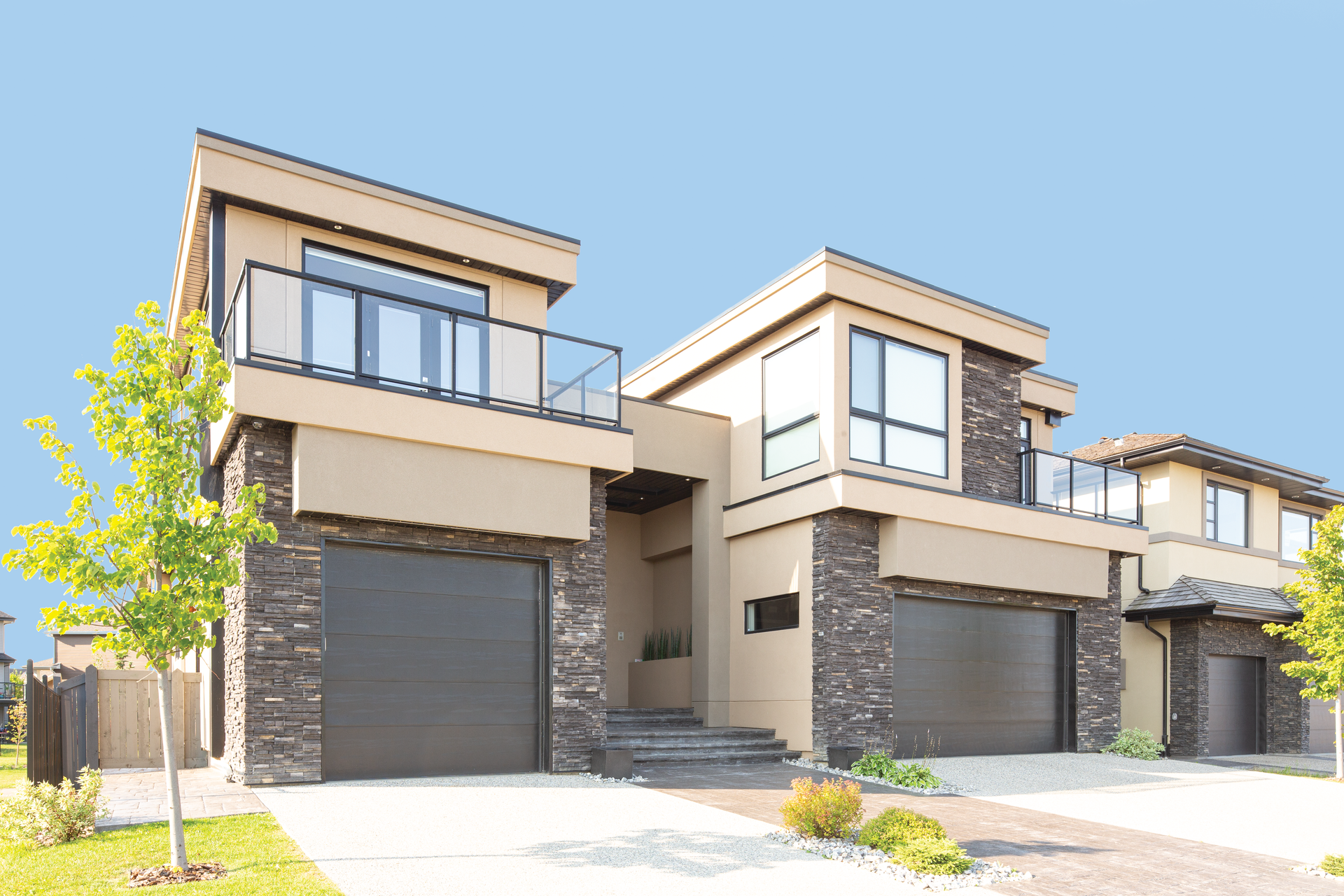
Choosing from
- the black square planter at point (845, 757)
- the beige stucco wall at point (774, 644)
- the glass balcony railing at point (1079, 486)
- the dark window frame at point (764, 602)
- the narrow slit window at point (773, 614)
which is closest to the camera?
the black square planter at point (845, 757)

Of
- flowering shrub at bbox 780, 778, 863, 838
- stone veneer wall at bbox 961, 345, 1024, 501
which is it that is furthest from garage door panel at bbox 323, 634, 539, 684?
stone veneer wall at bbox 961, 345, 1024, 501

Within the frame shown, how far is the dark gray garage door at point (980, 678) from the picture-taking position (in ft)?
46.9

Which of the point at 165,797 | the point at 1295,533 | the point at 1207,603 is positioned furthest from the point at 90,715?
the point at 1295,533

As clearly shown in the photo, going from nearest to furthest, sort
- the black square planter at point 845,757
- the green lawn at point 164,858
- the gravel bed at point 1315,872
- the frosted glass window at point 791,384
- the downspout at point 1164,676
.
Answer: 1. the green lawn at point 164,858
2. the gravel bed at point 1315,872
3. the black square planter at point 845,757
4. the frosted glass window at point 791,384
5. the downspout at point 1164,676

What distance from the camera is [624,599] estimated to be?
57.4 ft

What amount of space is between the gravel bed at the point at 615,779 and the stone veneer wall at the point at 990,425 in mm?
7474

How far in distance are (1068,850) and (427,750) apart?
6.77 m

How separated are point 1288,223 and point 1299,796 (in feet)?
442

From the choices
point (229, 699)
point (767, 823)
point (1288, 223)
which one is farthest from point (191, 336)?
point (1288, 223)

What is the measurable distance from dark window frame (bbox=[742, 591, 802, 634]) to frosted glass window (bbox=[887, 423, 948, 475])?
8.30 feet

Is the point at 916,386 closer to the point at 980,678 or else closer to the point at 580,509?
the point at 980,678

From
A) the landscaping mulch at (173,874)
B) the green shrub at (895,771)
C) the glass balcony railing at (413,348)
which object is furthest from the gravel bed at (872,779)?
the landscaping mulch at (173,874)

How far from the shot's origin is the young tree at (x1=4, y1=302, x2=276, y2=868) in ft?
20.9

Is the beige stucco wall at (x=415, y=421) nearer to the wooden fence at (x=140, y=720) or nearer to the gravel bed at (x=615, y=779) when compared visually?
the wooden fence at (x=140, y=720)
